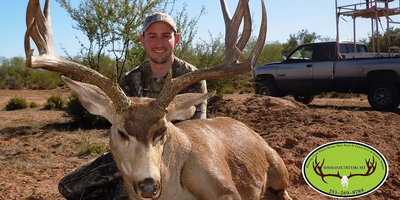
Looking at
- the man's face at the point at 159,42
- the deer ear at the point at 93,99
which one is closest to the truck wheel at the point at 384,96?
the man's face at the point at 159,42

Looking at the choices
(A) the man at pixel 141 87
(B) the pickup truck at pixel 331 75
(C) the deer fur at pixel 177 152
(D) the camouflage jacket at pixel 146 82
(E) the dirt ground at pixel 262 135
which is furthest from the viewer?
(B) the pickup truck at pixel 331 75

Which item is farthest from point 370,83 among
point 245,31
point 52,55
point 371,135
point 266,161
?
point 52,55

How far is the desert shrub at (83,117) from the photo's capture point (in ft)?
40.0

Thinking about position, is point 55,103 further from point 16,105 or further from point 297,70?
point 297,70

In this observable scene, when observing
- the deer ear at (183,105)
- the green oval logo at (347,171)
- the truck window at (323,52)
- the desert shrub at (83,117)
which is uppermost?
the truck window at (323,52)

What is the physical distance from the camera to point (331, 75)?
50.2ft

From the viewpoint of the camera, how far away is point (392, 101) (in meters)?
13.8

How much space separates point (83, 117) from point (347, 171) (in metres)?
8.58

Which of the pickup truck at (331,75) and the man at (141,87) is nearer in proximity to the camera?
the man at (141,87)

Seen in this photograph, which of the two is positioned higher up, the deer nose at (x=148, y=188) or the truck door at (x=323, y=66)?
the truck door at (x=323, y=66)

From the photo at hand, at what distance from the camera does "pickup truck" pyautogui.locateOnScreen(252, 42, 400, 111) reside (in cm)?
1392

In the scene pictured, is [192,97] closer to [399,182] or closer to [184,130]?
[184,130]

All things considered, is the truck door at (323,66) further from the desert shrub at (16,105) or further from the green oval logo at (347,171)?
the desert shrub at (16,105)

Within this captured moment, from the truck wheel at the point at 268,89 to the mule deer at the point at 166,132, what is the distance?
12.3m
